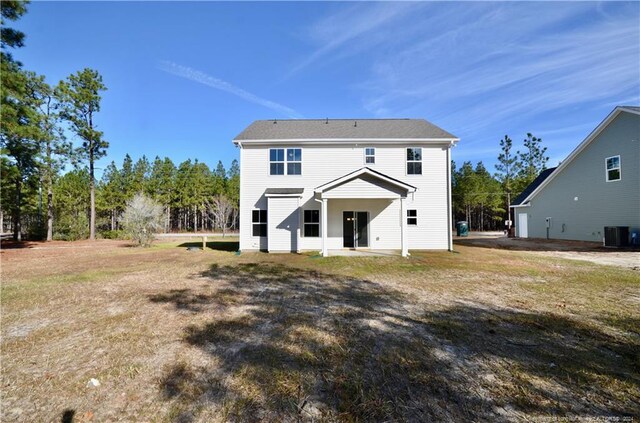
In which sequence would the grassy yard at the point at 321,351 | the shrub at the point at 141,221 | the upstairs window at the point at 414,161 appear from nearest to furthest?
the grassy yard at the point at 321,351 < the upstairs window at the point at 414,161 < the shrub at the point at 141,221

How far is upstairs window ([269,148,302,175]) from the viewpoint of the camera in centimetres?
1512

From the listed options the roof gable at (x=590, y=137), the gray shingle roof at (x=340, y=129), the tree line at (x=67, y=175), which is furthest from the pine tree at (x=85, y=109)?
the roof gable at (x=590, y=137)

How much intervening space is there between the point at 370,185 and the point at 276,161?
5.42 meters

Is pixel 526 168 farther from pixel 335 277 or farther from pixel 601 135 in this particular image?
pixel 335 277

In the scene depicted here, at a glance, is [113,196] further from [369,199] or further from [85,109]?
[369,199]

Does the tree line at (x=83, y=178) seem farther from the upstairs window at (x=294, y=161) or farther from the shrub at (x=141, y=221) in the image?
the upstairs window at (x=294, y=161)

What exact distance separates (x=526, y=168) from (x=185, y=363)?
5062 centimetres

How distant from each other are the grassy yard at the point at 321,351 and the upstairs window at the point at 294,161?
28.5 ft

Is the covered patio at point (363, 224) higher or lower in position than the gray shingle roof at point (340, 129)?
lower

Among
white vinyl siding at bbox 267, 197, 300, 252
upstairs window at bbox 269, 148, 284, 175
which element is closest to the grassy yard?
white vinyl siding at bbox 267, 197, 300, 252

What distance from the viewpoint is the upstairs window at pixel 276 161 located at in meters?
15.1

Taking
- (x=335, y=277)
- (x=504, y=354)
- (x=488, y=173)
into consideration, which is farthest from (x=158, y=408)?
(x=488, y=173)

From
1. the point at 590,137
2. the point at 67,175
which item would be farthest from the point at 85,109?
the point at 590,137

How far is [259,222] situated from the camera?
48.8 ft
